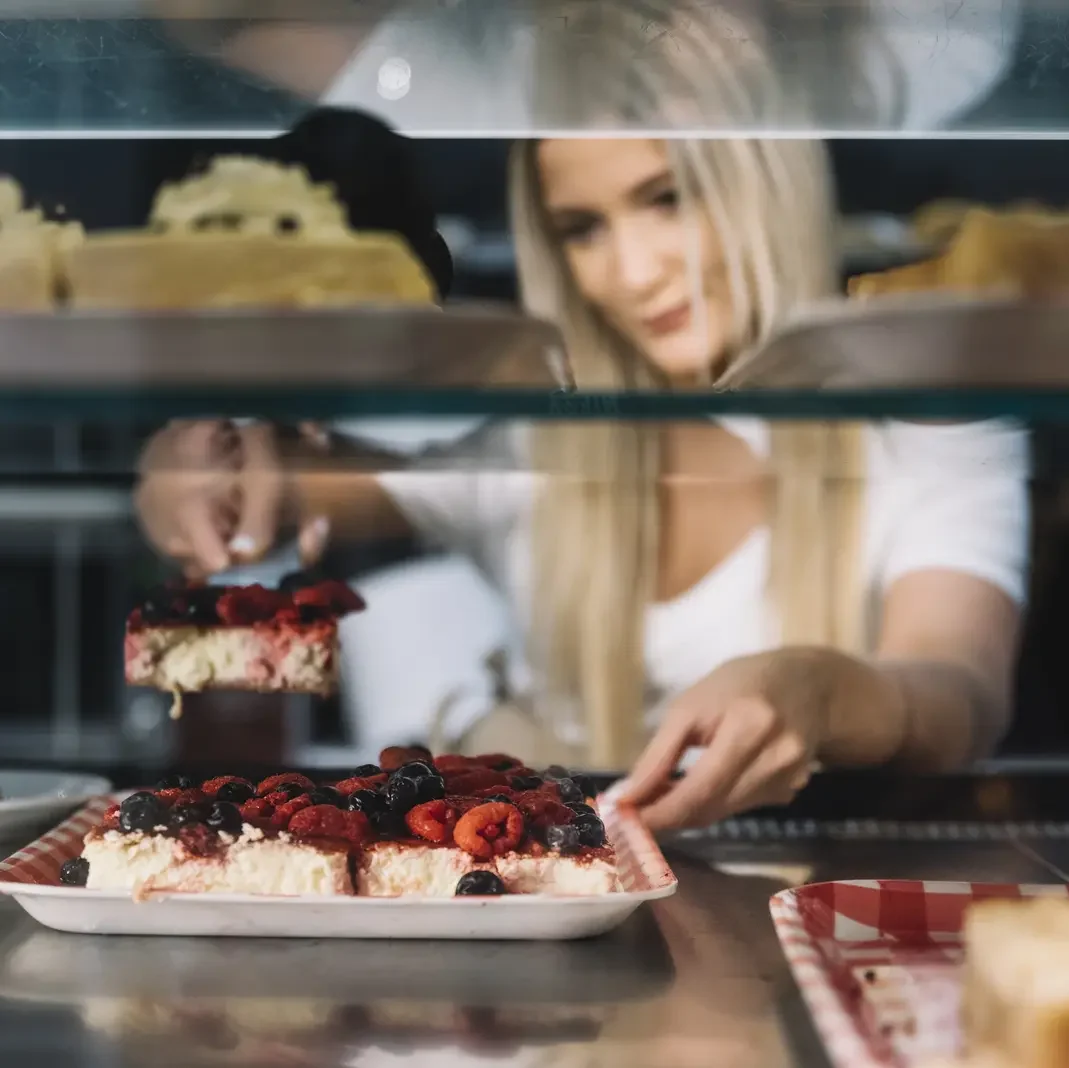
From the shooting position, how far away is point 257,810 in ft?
3.77

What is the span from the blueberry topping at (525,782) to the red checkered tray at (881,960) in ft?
0.94

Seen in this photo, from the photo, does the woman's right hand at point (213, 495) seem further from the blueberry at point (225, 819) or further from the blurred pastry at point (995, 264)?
the blurred pastry at point (995, 264)

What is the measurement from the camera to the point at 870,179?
1.30 meters

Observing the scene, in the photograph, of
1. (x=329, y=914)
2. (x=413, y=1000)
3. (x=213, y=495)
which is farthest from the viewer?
(x=213, y=495)

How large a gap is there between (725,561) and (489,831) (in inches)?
32.6

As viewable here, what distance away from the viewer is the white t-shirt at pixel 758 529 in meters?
1.80

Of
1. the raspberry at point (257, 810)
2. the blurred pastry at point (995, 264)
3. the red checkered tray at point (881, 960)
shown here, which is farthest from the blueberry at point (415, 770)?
the blurred pastry at point (995, 264)

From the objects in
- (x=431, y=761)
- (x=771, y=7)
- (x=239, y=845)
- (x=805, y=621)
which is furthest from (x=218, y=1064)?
(x=805, y=621)

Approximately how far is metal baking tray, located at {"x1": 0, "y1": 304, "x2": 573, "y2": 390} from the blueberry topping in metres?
0.39

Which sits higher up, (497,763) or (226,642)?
(226,642)

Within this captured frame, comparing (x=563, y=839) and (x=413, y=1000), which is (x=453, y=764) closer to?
(x=563, y=839)

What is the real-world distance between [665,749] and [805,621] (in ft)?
1.43

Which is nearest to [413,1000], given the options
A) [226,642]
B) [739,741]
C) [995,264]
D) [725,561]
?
[226,642]

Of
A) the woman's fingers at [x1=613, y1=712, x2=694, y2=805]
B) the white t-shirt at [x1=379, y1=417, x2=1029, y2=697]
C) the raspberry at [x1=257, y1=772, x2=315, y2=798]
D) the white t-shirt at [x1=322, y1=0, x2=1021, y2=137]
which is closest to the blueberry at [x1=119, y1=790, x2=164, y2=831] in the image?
the raspberry at [x1=257, y1=772, x2=315, y2=798]
